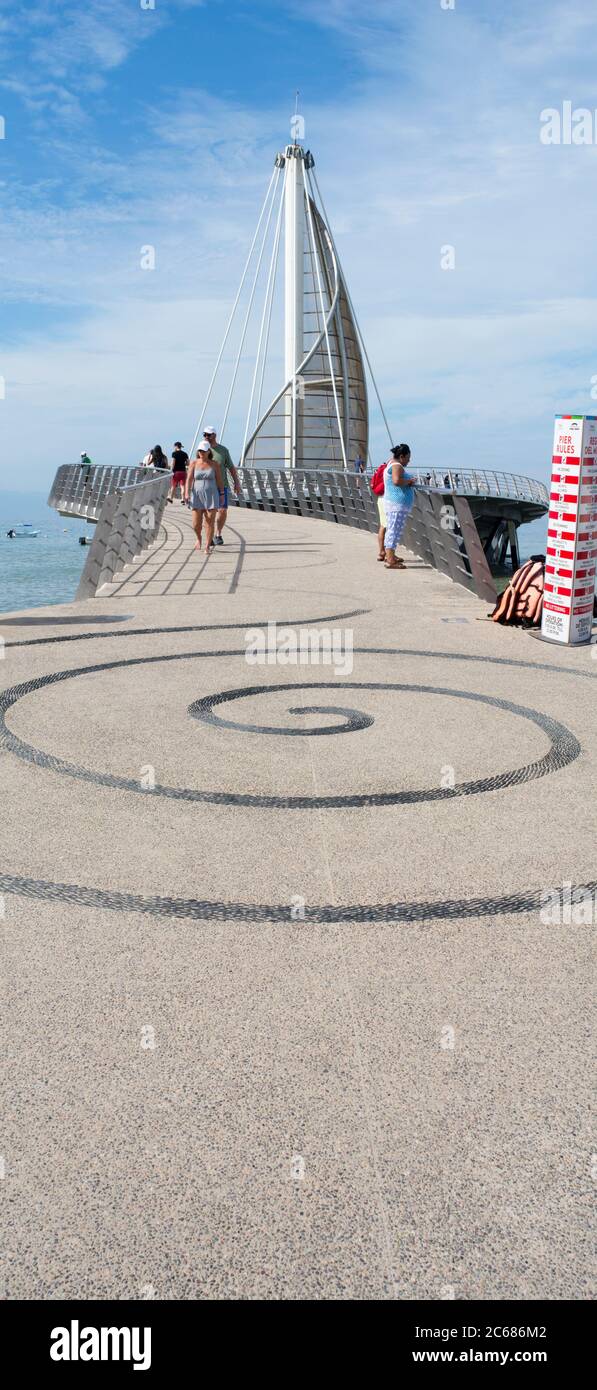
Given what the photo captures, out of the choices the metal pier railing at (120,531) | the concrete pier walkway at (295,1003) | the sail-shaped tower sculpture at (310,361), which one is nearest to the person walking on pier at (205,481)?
the metal pier railing at (120,531)

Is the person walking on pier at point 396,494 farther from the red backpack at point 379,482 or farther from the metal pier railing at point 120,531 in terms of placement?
the metal pier railing at point 120,531

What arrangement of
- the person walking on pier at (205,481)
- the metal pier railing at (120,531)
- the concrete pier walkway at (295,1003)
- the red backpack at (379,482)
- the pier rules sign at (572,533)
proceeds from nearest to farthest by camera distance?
1. the concrete pier walkway at (295,1003)
2. the pier rules sign at (572,533)
3. the metal pier railing at (120,531)
4. the person walking on pier at (205,481)
5. the red backpack at (379,482)

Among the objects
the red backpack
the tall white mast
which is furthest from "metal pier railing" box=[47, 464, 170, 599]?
the tall white mast

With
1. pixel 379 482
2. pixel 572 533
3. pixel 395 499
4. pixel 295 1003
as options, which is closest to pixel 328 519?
pixel 379 482

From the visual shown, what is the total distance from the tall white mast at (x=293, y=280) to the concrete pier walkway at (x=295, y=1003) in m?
66.9

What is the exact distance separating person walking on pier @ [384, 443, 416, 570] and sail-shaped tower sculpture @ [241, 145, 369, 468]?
2214 inches

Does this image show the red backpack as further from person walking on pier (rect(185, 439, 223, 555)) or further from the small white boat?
the small white boat

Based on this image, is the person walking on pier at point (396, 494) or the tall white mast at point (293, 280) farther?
the tall white mast at point (293, 280)

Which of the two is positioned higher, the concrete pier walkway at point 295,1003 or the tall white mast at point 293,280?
the tall white mast at point 293,280

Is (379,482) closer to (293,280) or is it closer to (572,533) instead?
(572,533)

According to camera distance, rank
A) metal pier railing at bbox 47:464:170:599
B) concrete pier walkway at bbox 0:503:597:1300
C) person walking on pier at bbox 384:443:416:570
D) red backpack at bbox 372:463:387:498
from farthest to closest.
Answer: red backpack at bbox 372:463:387:498 < person walking on pier at bbox 384:443:416:570 < metal pier railing at bbox 47:464:170:599 < concrete pier walkway at bbox 0:503:597:1300

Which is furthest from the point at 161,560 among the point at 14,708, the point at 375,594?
the point at 14,708

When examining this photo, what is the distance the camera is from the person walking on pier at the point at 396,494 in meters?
15.8

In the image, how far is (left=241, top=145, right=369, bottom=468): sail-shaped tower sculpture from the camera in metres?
71.5
